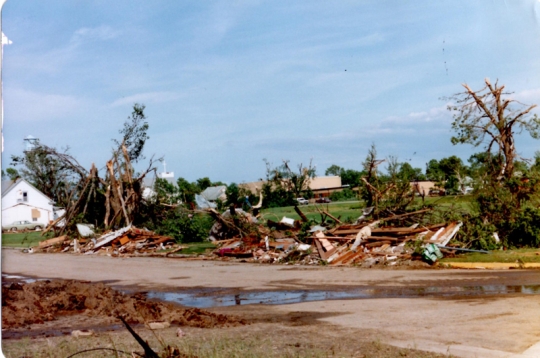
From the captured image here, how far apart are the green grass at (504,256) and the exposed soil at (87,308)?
9.78 m

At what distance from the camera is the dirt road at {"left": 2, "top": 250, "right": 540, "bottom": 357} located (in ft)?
26.5

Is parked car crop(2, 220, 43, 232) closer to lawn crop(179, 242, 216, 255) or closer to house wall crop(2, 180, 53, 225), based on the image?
house wall crop(2, 180, 53, 225)

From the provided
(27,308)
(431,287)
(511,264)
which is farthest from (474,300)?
(27,308)

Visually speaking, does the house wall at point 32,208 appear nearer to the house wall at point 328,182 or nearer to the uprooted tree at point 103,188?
the uprooted tree at point 103,188

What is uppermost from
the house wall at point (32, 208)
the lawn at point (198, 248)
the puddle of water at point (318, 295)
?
the house wall at point (32, 208)

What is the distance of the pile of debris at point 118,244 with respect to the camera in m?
28.2

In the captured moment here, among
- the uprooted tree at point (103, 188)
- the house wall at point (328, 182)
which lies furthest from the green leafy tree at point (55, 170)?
the house wall at point (328, 182)

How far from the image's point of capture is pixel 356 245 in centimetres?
2031

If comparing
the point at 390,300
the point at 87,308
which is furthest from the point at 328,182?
the point at 87,308

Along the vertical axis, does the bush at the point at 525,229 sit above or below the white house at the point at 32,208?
below

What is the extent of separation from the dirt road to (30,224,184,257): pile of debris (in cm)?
490

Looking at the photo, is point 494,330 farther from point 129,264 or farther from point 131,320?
point 129,264

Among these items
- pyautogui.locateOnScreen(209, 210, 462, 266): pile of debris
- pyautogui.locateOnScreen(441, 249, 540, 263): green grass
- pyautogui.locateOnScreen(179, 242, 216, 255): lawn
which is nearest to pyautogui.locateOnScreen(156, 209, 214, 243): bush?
pyautogui.locateOnScreen(179, 242, 216, 255): lawn

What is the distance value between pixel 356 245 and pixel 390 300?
27.3 ft
